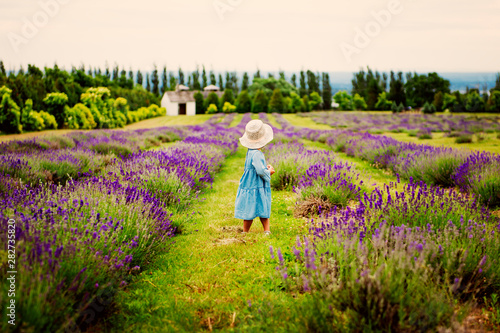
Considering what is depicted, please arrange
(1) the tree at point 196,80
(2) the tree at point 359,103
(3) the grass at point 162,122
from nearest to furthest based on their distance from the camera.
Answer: (3) the grass at point 162,122 < (2) the tree at point 359,103 < (1) the tree at point 196,80

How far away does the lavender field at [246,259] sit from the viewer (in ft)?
5.83

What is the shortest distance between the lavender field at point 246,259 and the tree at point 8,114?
12.8 m

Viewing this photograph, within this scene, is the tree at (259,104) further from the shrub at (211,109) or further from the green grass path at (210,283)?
the green grass path at (210,283)

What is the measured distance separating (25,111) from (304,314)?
19.1 metres

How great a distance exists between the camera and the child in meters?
3.74

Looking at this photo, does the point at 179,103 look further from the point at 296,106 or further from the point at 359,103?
the point at 359,103

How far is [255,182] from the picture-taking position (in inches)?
151

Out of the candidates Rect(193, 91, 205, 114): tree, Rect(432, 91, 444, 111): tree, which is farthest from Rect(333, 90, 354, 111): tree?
Rect(193, 91, 205, 114): tree

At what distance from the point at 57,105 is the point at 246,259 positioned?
68.8 ft

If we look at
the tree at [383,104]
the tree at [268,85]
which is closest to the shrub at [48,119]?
the tree at [383,104]

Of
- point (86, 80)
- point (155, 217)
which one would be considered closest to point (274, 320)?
point (155, 217)

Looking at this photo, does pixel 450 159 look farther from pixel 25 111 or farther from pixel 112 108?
pixel 112 108

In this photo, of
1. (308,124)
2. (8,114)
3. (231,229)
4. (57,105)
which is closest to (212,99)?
(308,124)

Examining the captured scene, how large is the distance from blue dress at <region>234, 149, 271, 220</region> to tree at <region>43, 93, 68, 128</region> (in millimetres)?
19924
